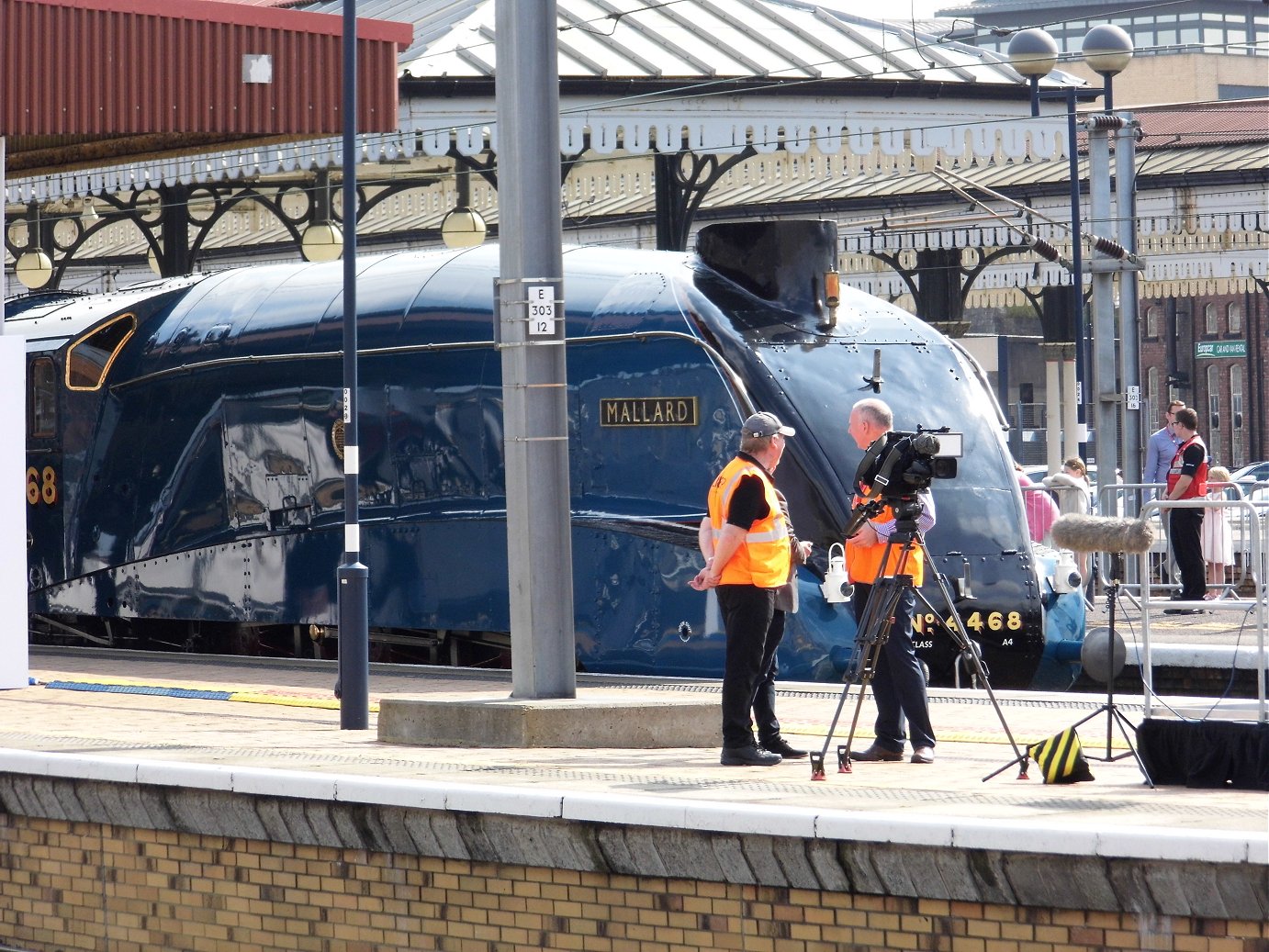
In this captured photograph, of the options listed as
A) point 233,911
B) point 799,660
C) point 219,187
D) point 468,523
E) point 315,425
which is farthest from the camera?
point 219,187

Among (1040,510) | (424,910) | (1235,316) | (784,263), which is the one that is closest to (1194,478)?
(1040,510)

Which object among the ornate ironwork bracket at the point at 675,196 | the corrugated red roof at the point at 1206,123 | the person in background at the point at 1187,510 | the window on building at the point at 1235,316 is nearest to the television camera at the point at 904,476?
the person in background at the point at 1187,510

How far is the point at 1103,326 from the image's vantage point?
72.3 ft

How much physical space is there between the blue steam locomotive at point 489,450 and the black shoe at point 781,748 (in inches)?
131

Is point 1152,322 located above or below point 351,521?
above

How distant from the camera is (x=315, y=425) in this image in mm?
14867

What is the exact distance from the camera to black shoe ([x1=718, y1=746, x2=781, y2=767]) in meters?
8.98

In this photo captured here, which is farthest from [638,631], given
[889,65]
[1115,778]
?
[889,65]

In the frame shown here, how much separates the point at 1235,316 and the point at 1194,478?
150ft

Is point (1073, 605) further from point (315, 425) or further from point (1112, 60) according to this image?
point (1112, 60)

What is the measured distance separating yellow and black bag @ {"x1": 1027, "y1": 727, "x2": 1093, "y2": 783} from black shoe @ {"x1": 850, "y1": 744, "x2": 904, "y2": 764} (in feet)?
4.38

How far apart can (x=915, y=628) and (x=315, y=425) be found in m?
4.78

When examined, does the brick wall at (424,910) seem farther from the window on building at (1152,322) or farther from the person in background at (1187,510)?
the window on building at (1152,322)

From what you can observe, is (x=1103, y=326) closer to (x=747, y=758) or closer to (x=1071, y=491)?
(x=1071, y=491)
